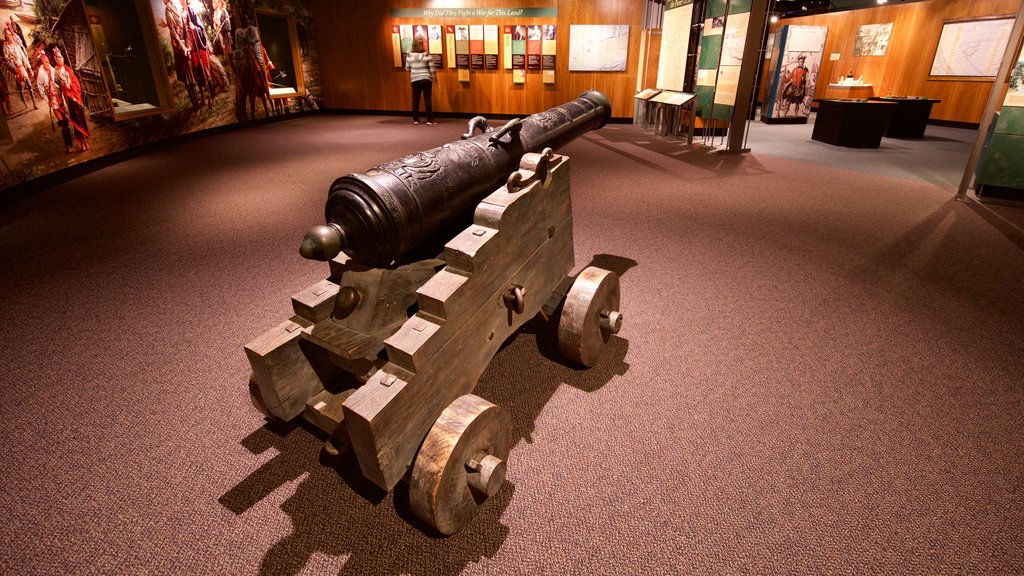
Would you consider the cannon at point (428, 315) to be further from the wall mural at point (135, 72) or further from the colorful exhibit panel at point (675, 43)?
the colorful exhibit panel at point (675, 43)

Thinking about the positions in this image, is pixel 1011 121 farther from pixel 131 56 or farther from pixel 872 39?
pixel 131 56

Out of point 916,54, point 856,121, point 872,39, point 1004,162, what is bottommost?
point 1004,162

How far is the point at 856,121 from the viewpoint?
8422 millimetres

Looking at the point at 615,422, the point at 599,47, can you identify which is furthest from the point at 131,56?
the point at 615,422

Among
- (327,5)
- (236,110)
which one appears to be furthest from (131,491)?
(327,5)

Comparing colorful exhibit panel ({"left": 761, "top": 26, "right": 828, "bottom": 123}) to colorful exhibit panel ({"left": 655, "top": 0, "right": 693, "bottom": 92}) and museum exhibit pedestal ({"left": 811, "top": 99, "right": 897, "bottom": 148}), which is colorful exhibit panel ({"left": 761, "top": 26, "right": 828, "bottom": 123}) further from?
colorful exhibit panel ({"left": 655, "top": 0, "right": 693, "bottom": 92})

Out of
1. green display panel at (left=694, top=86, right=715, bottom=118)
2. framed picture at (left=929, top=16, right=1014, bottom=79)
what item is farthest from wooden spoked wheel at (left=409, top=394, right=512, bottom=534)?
framed picture at (left=929, top=16, right=1014, bottom=79)

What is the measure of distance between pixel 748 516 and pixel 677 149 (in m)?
7.41

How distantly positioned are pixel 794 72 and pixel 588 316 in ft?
41.6

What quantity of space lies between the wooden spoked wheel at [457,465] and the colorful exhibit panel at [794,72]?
42.6ft

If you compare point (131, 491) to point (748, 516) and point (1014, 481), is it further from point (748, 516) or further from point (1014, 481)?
point (1014, 481)

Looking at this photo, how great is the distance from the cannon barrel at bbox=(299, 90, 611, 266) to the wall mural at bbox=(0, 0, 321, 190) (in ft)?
20.6

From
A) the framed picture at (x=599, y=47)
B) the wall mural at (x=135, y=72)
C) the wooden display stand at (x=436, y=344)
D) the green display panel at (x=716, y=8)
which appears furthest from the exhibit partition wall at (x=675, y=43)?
the wall mural at (x=135, y=72)

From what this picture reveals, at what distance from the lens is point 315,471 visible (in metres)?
1.69
